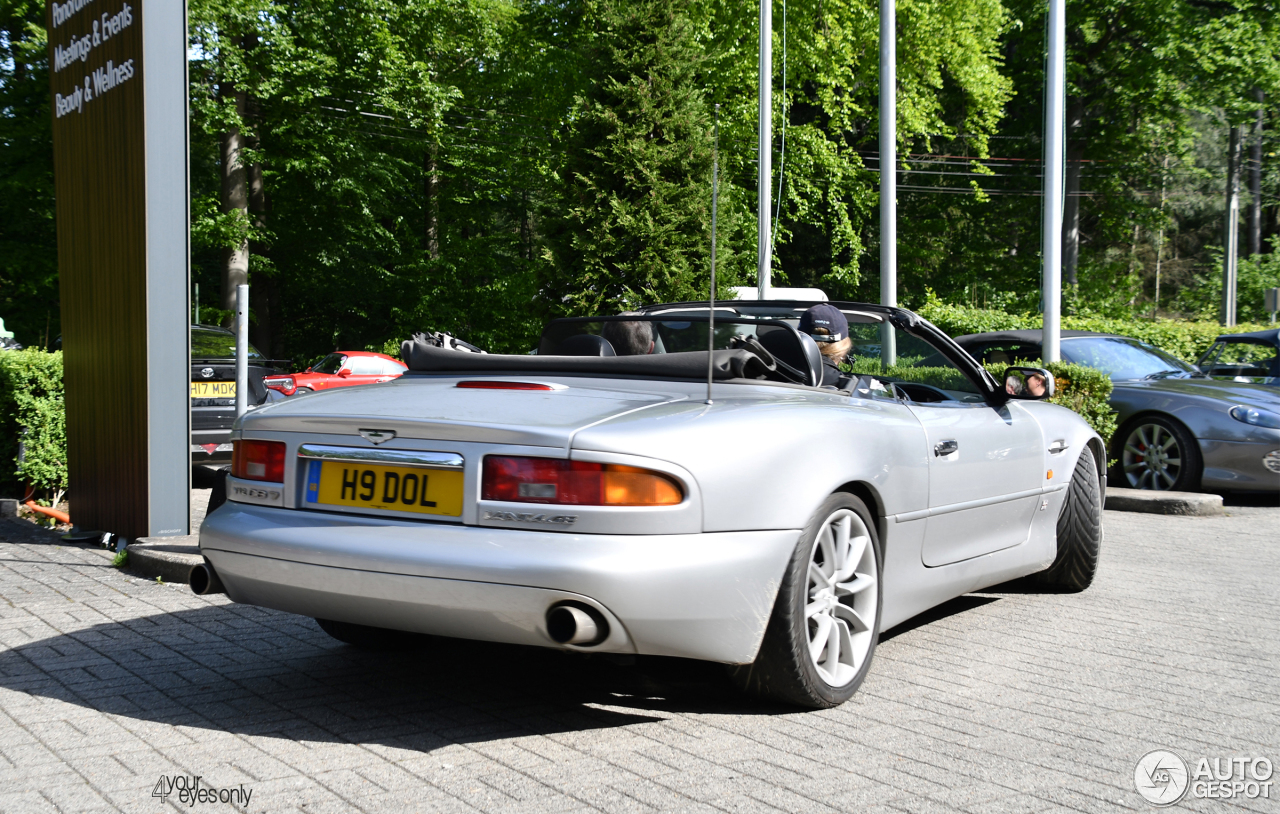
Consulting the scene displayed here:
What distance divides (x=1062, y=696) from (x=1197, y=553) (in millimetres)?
4079

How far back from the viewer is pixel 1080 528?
5.48 m

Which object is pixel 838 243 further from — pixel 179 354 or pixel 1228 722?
pixel 1228 722

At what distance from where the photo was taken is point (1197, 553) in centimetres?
727

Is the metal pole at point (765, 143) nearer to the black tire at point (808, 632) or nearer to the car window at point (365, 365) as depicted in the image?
the car window at point (365, 365)

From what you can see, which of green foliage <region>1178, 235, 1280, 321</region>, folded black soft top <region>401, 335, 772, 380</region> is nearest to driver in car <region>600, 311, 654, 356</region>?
folded black soft top <region>401, 335, 772, 380</region>

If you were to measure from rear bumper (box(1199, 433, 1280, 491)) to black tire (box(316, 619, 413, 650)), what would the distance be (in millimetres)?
8217

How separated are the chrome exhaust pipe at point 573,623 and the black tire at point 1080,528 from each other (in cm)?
319

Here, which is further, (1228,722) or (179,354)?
(179,354)

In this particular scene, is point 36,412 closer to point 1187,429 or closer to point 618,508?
point 618,508

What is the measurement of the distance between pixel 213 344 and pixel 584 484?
10.1 m

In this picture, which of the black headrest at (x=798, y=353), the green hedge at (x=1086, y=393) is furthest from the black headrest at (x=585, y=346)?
the green hedge at (x=1086, y=393)


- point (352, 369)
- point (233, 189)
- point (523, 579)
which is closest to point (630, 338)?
point (523, 579)

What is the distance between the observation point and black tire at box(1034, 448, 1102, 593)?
545cm

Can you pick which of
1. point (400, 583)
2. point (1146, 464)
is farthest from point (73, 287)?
point (1146, 464)
